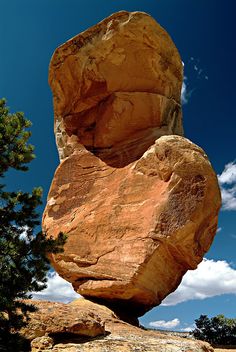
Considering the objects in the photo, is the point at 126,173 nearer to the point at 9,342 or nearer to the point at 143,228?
the point at 143,228

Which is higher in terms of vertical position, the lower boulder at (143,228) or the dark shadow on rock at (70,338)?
the lower boulder at (143,228)

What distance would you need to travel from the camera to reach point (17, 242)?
8039 millimetres

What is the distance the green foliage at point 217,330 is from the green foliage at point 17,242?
1646cm

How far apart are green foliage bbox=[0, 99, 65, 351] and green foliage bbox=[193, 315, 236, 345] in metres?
16.5

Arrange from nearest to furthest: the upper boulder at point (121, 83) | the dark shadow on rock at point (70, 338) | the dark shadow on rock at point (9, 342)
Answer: the dark shadow on rock at point (9, 342) < the dark shadow on rock at point (70, 338) < the upper boulder at point (121, 83)

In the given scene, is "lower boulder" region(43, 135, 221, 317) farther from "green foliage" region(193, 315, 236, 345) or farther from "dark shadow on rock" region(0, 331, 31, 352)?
"green foliage" region(193, 315, 236, 345)

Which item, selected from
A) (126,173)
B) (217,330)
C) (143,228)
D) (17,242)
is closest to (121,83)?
(126,173)

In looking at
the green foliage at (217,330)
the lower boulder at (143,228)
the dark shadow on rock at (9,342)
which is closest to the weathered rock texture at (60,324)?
the dark shadow on rock at (9,342)

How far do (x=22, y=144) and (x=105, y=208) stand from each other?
21.2ft

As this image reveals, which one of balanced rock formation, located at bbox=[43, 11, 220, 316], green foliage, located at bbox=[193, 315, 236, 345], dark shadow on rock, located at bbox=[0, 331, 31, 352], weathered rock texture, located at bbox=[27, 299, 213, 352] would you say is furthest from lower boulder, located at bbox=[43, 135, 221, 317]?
green foliage, located at bbox=[193, 315, 236, 345]

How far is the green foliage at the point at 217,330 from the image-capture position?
21547 mm

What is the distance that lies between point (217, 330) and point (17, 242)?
18051 mm

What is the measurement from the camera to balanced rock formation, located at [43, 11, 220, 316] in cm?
1323

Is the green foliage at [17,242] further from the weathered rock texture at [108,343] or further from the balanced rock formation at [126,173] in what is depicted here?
the balanced rock formation at [126,173]
